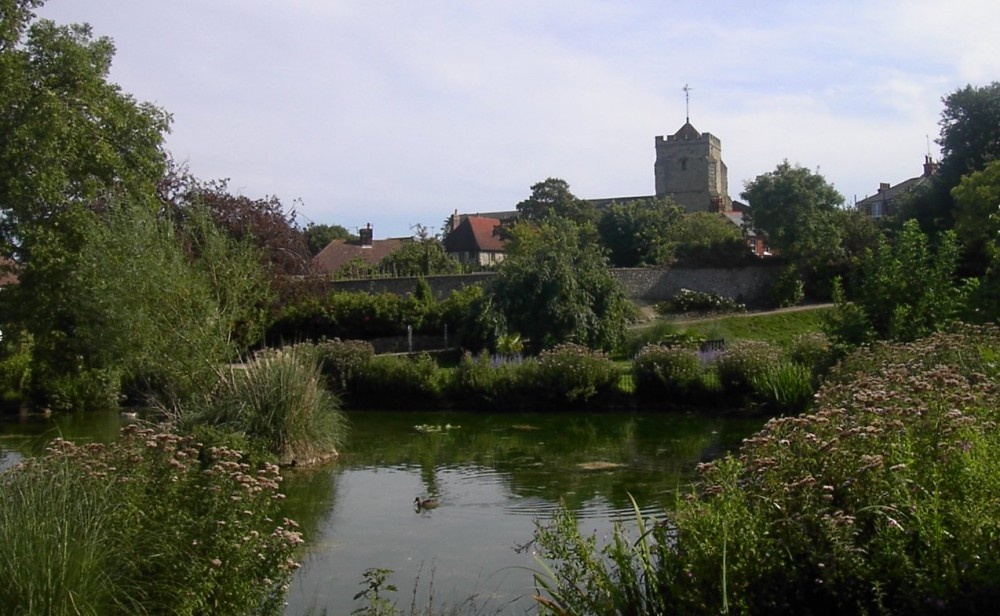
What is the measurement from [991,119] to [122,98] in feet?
111

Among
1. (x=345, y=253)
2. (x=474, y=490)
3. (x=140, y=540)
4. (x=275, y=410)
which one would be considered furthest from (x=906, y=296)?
(x=345, y=253)

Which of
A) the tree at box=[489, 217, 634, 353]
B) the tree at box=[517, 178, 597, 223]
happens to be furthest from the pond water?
the tree at box=[517, 178, 597, 223]

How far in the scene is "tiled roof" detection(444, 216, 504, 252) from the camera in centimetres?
6250

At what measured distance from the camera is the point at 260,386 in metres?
14.5

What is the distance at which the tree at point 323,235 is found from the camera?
2731 inches

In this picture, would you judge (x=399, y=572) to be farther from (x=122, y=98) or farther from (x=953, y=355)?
(x=122, y=98)

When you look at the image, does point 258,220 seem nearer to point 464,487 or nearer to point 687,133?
point 464,487

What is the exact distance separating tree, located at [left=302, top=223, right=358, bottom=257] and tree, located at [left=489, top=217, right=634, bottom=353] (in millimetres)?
43049

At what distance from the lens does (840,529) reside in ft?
15.4

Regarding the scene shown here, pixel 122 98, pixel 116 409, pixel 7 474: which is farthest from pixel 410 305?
pixel 7 474

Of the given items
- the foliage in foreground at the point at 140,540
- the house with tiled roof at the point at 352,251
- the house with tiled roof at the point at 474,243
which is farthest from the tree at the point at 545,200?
the foliage in foreground at the point at 140,540

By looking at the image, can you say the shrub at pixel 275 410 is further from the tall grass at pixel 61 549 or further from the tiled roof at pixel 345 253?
the tiled roof at pixel 345 253

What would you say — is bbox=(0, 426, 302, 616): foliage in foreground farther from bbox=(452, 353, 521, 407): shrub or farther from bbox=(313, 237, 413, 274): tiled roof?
bbox=(313, 237, 413, 274): tiled roof

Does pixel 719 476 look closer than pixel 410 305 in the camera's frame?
Yes
